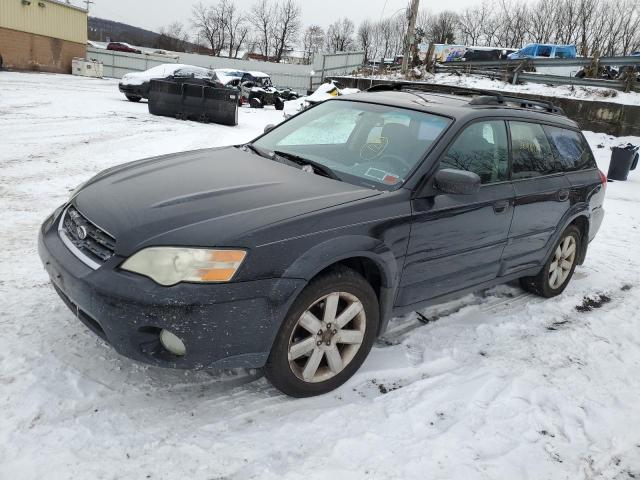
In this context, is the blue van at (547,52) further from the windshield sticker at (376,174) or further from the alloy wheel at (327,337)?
the alloy wheel at (327,337)

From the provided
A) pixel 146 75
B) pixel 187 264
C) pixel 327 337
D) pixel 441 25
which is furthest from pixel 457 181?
pixel 441 25

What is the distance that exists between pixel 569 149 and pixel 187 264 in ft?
12.3

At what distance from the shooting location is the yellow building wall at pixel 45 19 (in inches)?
1118

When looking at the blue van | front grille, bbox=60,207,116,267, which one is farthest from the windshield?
the blue van

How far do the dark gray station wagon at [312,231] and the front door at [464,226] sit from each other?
13 mm

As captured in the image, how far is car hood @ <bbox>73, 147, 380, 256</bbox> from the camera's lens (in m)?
2.42

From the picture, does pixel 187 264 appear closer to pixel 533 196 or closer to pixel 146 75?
pixel 533 196

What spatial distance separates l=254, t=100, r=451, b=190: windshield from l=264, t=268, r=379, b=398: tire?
72cm

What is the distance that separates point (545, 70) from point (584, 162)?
2094 cm

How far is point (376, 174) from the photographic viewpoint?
125 inches

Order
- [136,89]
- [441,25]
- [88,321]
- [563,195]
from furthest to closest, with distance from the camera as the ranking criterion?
[441,25]
[136,89]
[563,195]
[88,321]

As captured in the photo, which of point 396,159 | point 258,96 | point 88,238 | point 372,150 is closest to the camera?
point 88,238

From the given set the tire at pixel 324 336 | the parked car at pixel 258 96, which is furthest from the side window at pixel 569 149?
the parked car at pixel 258 96

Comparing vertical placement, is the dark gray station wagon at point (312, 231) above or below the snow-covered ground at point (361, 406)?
above
